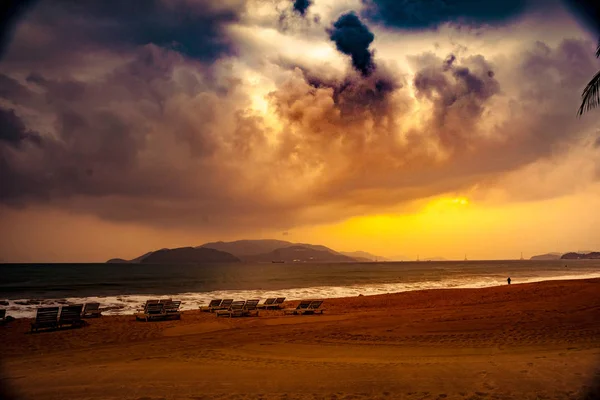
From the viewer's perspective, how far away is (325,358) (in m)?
12.1

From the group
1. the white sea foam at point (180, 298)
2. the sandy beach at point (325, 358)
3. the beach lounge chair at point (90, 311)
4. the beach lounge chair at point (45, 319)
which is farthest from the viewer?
the white sea foam at point (180, 298)

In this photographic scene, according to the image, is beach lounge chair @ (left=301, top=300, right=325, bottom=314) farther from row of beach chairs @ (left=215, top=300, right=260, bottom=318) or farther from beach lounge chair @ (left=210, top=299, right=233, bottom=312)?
beach lounge chair @ (left=210, top=299, right=233, bottom=312)

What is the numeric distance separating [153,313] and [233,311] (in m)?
4.57

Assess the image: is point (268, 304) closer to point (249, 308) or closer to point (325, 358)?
point (249, 308)

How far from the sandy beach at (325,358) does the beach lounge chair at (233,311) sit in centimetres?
334

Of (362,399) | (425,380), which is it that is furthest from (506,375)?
(362,399)

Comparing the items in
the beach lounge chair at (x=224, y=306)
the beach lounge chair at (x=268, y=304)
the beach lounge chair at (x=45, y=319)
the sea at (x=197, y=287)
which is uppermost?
the beach lounge chair at (x=45, y=319)

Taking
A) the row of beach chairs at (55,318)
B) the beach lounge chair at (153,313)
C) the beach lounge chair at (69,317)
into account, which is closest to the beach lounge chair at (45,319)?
the row of beach chairs at (55,318)

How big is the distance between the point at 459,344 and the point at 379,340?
2.81m

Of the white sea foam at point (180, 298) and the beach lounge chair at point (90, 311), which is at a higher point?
the beach lounge chair at point (90, 311)

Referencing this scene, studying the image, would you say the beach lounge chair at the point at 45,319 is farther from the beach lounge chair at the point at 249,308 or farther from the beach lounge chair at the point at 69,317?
the beach lounge chair at the point at 249,308

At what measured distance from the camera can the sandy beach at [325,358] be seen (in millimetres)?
8829

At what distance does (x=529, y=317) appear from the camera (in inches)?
714

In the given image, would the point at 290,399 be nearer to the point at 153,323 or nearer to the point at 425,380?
the point at 425,380
